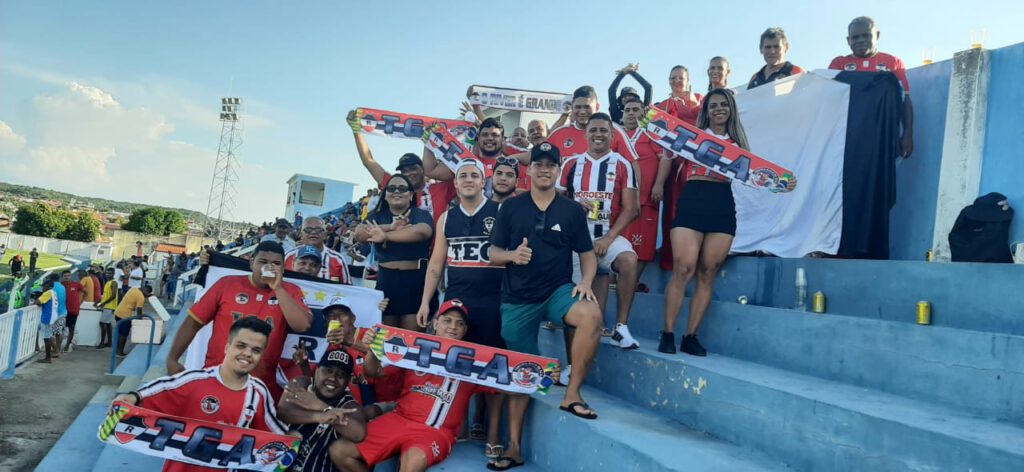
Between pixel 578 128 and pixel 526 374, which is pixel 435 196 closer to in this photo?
pixel 578 128

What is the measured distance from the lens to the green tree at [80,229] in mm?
82188

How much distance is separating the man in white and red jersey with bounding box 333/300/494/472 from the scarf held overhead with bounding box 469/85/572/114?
493cm

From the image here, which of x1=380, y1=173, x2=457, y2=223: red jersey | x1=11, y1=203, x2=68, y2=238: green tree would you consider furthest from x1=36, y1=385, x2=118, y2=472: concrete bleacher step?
x1=11, y1=203, x2=68, y2=238: green tree

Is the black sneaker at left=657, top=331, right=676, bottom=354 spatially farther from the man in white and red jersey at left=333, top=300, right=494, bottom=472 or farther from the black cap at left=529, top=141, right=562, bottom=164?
the black cap at left=529, top=141, right=562, bottom=164

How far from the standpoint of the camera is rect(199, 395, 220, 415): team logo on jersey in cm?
359

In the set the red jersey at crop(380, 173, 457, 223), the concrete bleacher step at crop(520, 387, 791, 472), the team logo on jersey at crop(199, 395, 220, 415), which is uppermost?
the red jersey at crop(380, 173, 457, 223)

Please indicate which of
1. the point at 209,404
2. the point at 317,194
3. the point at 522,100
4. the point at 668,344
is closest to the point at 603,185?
the point at 668,344

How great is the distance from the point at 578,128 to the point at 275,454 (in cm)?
400

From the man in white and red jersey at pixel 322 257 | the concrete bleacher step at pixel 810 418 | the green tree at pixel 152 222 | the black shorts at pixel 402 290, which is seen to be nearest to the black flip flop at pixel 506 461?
the concrete bleacher step at pixel 810 418

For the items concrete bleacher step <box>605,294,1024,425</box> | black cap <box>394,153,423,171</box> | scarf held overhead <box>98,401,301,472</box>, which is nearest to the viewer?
concrete bleacher step <box>605,294,1024,425</box>

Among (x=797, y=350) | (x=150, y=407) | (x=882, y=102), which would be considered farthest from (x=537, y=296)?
(x=882, y=102)

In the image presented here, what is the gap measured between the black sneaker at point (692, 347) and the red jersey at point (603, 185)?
1085 mm

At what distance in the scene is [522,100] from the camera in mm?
8891

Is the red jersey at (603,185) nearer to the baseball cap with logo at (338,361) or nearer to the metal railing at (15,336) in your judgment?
the baseball cap with logo at (338,361)
